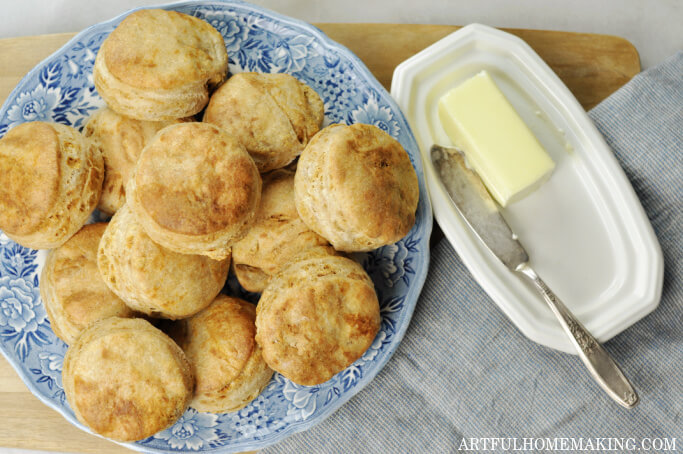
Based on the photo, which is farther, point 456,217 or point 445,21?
point 445,21

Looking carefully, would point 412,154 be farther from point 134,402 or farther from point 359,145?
point 134,402

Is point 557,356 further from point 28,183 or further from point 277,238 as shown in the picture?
point 28,183

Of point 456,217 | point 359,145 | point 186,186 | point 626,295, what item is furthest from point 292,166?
point 626,295

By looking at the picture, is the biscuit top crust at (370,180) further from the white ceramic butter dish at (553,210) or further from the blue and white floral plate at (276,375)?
the white ceramic butter dish at (553,210)

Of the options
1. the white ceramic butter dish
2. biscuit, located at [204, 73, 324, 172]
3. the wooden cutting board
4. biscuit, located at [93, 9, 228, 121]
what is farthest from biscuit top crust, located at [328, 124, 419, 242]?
the wooden cutting board

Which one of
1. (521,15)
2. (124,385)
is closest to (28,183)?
(124,385)

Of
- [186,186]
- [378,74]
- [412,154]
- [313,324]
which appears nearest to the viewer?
[186,186]
